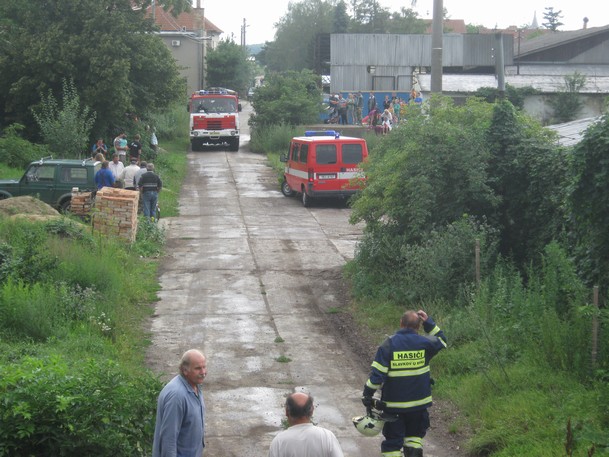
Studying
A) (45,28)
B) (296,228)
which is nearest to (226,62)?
(45,28)

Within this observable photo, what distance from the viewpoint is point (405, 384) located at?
26.0 feet

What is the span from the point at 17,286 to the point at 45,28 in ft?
69.2

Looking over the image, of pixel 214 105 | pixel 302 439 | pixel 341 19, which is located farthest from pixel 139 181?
pixel 341 19

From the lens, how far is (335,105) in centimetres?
4566

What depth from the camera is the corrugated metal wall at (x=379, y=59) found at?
56.8 meters

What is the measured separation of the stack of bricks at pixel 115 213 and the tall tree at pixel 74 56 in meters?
12.8

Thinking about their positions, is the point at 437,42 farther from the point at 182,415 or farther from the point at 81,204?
the point at 182,415

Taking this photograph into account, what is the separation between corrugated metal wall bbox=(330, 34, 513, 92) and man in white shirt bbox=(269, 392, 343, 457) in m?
52.4

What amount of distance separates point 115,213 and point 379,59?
40.9 meters

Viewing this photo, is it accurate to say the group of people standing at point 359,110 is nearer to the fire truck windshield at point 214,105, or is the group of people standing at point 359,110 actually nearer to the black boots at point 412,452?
the fire truck windshield at point 214,105

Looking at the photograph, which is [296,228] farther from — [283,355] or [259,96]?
[259,96]

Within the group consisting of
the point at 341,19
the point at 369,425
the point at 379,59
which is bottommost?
the point at 369,425

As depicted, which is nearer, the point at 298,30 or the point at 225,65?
the point at 225,65

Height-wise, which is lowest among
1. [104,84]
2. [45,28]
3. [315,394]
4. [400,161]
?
[315,394]
